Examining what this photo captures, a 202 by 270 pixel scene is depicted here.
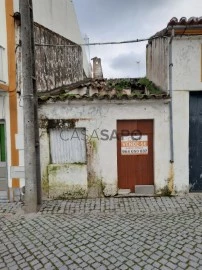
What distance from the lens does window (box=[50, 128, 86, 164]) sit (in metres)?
7.97

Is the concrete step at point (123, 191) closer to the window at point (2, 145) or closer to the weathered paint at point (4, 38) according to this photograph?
the window at point (2, 145)

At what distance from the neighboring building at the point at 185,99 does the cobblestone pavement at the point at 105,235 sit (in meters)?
0.75

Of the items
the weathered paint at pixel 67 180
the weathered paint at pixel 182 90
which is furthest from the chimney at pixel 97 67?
the weathered paint at pixel 67 180

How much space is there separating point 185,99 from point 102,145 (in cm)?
266

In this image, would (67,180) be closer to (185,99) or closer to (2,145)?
(2,145)

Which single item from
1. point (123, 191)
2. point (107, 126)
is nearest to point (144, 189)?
point (123, 191)

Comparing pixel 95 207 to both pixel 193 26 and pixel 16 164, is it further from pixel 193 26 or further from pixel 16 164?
pixel 193 26

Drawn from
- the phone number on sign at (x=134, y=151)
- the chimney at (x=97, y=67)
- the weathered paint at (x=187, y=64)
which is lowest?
the phone number on sign at (x=134, y=151)

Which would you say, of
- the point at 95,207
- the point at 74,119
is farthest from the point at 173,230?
the point at 74,119

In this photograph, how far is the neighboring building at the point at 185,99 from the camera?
7695mm

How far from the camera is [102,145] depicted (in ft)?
26.0

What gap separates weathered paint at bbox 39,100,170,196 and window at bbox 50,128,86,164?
6.9 inches

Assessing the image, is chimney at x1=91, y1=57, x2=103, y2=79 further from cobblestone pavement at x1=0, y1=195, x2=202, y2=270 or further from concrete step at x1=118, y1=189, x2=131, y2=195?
cobblestone pavement at x1=0, y1=195, x2=202, y2=270

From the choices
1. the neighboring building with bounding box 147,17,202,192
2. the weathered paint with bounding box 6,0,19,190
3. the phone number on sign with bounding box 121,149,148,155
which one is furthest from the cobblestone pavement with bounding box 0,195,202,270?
the weathered paint with bounding box 6,0,19,190
